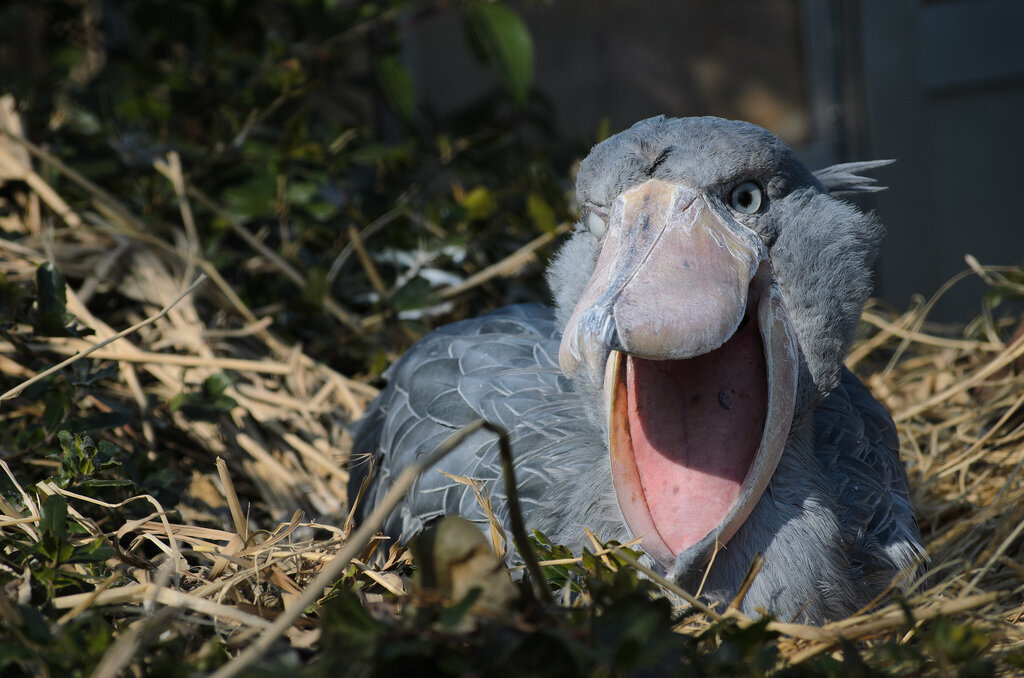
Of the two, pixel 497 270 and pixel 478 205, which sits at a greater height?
pixel 478 205

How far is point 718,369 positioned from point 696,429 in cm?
7

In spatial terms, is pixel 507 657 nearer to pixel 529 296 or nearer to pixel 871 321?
pixel 529 296

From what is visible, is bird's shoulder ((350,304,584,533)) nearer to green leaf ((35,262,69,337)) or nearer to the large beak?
the large beak

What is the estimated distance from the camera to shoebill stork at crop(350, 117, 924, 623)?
817mm

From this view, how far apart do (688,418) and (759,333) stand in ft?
0.37

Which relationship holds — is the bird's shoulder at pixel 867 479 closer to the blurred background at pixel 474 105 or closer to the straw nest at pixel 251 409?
the straw nest at pixel 251 409

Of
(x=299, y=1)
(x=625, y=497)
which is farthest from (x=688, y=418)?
(x=299, y=1)

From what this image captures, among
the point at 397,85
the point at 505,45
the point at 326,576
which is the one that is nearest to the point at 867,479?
the point at 326,576

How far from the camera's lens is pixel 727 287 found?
0.82 m

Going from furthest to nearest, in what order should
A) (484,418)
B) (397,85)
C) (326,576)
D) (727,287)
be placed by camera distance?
(397,85) < (484,418) < (727,287) < (326,576)

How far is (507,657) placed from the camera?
2.00 ft

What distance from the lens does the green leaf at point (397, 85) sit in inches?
81.4

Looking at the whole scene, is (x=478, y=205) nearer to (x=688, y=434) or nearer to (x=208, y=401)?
(x=208, y=401)

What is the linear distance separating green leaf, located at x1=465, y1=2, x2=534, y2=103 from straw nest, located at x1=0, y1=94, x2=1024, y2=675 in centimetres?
38
